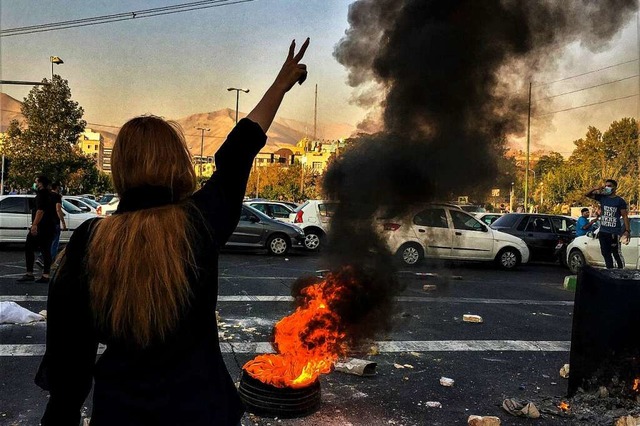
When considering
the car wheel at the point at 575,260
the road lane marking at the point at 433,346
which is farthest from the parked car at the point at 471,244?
the road lane marking at the point at 433,346

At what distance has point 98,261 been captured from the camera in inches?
58.0

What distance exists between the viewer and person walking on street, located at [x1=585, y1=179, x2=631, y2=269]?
10930mm

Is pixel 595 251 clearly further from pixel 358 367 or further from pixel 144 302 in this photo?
pixel 144 302

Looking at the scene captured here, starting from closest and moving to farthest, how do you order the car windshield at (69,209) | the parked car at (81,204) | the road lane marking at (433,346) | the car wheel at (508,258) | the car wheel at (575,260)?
the road lane marking at (433,346)
the car wheel at (575,260)
the car wheel at (508,258)
the car windshield at (69,209)
the parked car at (81,204)

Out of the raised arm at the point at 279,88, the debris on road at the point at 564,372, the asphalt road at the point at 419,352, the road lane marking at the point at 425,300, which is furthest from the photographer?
→ the road lane marking at the point at 425,300

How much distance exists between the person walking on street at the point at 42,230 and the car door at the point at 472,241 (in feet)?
30.1

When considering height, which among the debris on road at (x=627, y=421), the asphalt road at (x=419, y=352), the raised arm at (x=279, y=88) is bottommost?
the asphalt road at (x=419, y=352)

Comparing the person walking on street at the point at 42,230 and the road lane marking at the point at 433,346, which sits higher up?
the person walking on street at the point at 42,230

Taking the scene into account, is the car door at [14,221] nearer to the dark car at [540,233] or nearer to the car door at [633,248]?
the dark car at [540,233]

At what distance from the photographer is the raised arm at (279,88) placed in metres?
1.89

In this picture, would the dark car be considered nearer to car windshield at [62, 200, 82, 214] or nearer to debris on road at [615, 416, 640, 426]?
debris on road at [615, 416, 640, 426]

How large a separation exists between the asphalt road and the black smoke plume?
763 millimetres

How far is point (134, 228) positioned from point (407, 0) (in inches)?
173

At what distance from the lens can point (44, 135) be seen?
2739cm
